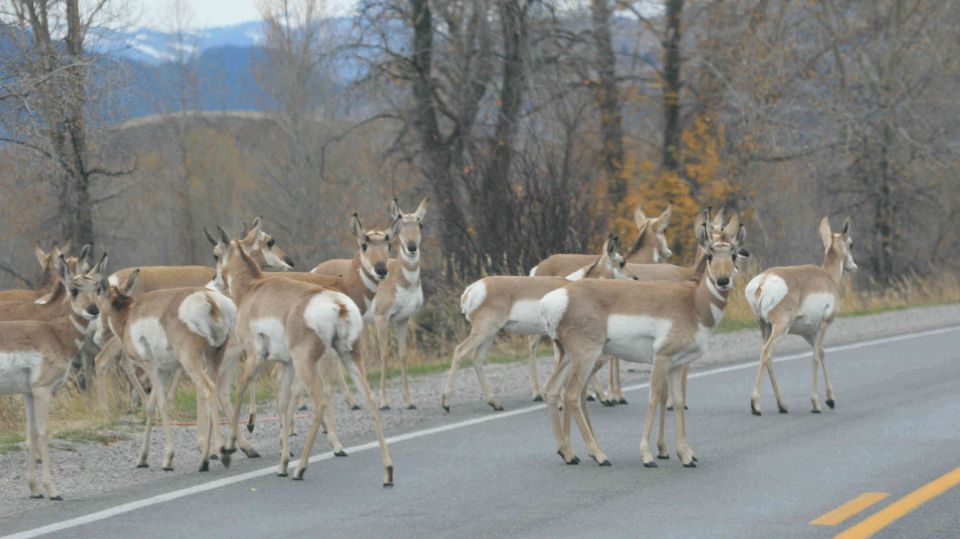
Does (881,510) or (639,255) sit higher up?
(639,255)

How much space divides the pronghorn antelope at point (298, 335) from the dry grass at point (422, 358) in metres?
2.16

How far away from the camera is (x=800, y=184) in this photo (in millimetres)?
44500

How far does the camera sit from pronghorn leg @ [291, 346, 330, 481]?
1045 centimetres

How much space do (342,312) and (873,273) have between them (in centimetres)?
3247

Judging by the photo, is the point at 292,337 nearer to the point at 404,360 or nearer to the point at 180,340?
the point at 180,340

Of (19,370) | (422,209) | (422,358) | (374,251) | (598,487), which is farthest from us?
(422,358)

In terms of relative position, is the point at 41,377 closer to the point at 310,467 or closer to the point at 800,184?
the point at 310,467

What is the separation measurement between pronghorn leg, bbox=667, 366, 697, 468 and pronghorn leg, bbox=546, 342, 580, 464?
84 centimetres

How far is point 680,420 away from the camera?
36.1 ft

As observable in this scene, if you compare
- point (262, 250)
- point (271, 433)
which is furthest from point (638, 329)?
point (262, 250)

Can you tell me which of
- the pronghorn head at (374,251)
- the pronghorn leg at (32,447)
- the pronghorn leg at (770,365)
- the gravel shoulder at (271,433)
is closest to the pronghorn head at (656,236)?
the gravel shoulder at (271,433)

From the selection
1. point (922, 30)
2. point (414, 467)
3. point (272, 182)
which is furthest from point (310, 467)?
point (272, 182)

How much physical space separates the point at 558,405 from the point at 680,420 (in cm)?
112

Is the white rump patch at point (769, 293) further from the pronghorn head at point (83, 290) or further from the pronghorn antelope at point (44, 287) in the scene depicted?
the pronghorn antelope at point (44, 287)
